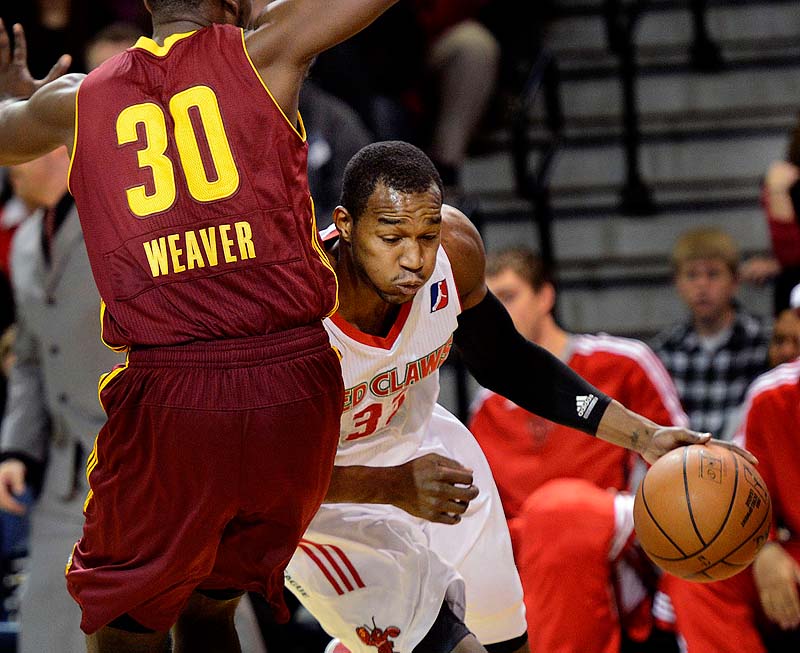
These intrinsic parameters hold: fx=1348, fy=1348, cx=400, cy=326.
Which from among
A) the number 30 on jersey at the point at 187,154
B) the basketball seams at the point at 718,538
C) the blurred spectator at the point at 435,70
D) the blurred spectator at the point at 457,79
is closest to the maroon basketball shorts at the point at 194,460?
the number 30 on jersey at the point at 187,154

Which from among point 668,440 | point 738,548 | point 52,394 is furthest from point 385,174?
point 52,394

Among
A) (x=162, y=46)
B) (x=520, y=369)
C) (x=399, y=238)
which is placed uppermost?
(x=162, y=46)

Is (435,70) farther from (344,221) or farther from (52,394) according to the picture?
(344,221)

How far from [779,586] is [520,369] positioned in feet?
4.44

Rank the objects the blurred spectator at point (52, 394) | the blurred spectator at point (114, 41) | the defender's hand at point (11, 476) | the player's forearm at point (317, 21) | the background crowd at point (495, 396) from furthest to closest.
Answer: the blurred spectator at point (114, 41) → the defender's hand at point (11, 476) → the background crowd at point (495, 396) → the blurred spectator at point (52, 394) → the player's forearm at point (317, 21)

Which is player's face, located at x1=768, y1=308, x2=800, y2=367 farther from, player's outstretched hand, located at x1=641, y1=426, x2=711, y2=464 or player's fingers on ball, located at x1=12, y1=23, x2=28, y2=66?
player's fingers on ball, located at x1=12, y1=23, x2=28, y2=66

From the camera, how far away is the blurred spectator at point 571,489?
446 centimetres

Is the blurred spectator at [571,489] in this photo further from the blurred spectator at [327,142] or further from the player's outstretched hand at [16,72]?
the player's outstretched hand at [16,72]

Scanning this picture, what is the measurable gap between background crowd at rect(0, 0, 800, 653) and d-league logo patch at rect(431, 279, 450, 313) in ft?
4.27

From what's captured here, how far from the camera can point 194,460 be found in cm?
261

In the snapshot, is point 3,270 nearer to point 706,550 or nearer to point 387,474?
point 387,474

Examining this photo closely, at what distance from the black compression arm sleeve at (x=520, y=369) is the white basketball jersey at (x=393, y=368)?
0.45 feet

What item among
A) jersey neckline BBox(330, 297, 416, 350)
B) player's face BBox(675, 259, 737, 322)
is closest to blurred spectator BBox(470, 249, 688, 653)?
player's face BBox(675, 259, 737, 322)

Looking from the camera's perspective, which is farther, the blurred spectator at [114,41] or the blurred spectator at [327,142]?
the blurred spectator at [327,142]
